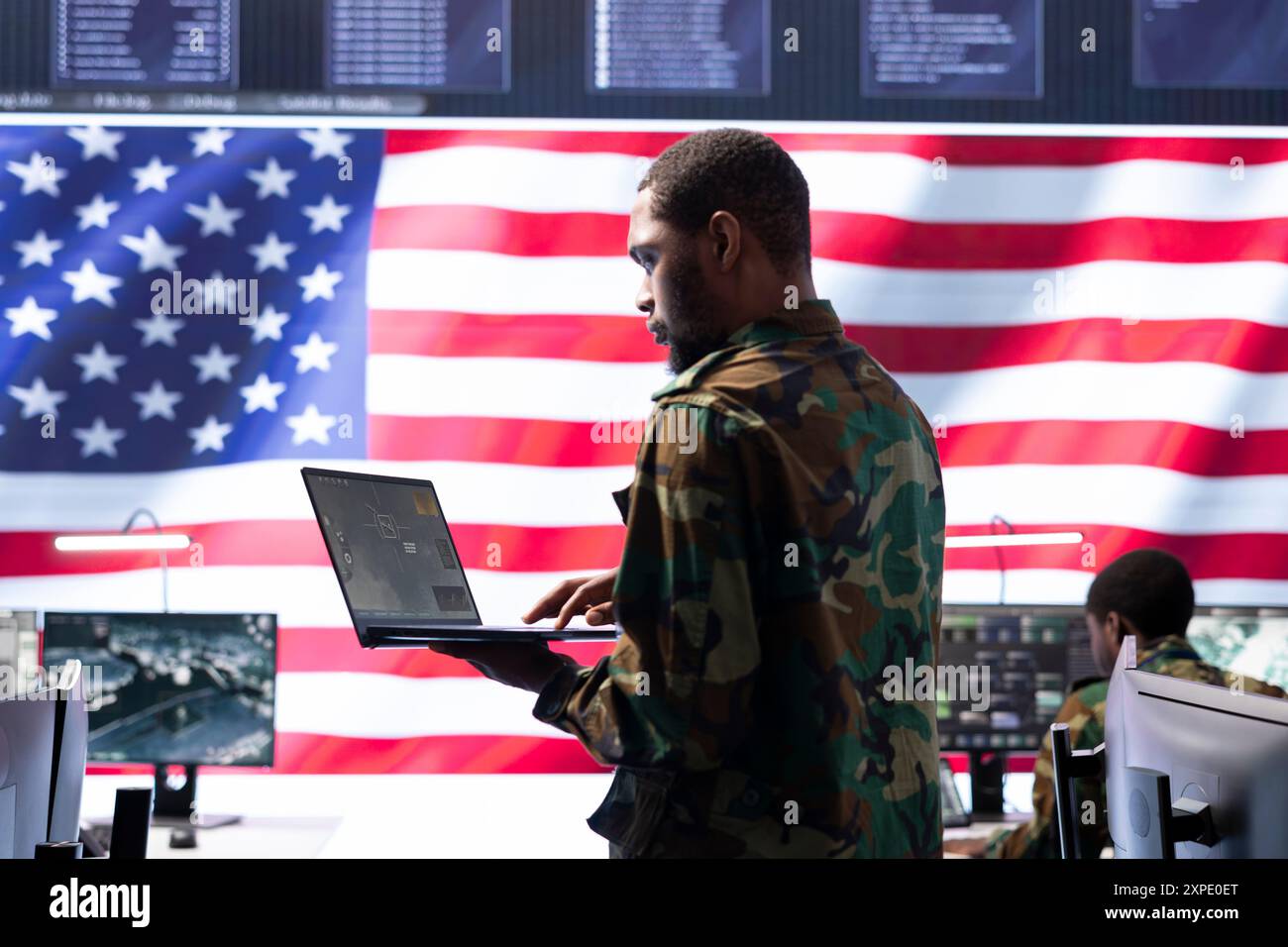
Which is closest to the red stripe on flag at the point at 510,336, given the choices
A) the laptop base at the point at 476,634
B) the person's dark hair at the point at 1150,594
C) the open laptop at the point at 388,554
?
the person's dark hair at the point at 1150,594

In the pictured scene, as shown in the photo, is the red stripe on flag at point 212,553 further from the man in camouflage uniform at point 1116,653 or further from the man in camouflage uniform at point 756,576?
the man in camouflage uniform at point 756,576

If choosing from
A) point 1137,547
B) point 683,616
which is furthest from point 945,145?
point 683,616

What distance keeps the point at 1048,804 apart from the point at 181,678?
89.3 inches

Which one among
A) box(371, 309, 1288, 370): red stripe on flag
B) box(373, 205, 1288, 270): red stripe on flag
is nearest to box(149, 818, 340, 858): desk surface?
box(371, 309, 1288, 370): red stripe on flag

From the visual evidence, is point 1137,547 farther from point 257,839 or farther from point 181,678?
point 181,678

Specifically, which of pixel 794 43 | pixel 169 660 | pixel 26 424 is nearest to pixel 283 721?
pixel 169 660

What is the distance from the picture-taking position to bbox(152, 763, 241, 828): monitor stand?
128 inches

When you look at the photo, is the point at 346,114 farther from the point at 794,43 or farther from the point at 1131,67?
the point at 1131,67

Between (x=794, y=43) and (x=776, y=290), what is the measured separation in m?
3.04

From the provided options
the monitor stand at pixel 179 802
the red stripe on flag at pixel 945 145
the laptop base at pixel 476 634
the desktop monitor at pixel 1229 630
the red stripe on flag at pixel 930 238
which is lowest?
the monitor stand at pixel 179 802

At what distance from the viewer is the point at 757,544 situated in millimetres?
1192

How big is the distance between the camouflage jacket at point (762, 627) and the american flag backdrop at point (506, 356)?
2871mm

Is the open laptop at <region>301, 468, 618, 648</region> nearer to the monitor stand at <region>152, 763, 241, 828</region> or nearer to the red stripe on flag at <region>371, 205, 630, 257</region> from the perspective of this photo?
the monitor stand at <region>152, 763, 241, 828</region>

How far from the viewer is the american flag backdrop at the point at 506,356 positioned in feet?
13.4
